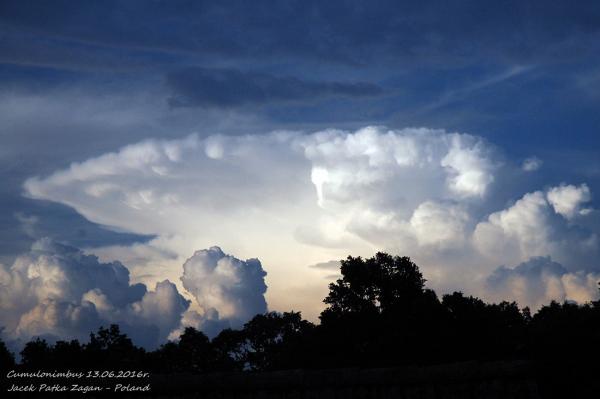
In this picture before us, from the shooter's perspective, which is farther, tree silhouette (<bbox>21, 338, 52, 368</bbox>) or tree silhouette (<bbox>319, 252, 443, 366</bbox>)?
tree silhouette (<bbox>21, 338, 52, 368</bbox>)

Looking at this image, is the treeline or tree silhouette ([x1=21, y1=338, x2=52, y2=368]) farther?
tree silhouette ([x1=21, y1=338, x2=52, y2=368])

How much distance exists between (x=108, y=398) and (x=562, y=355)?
384 inches

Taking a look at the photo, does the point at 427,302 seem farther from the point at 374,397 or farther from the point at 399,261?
the point at 374,397

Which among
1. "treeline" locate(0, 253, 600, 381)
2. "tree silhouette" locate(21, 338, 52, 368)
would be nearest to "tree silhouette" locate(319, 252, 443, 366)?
"treeline" locate(0, 253, 600, 381)

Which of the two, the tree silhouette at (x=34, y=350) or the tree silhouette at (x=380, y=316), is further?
the tree silhouette at (x=34, y=350)

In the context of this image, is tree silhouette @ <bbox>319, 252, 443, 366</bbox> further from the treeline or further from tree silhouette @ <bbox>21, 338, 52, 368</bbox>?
tree silhouette @ <bbox>21, 338, 52, 368</bbox>

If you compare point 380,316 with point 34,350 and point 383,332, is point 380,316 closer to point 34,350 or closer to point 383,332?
point 383,332

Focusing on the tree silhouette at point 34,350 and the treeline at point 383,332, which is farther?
the tree silhouette at point 34,350

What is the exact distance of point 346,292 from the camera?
5641cm

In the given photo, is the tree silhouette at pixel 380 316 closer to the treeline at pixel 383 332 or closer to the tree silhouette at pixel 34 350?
the treeline at pixel 383 332

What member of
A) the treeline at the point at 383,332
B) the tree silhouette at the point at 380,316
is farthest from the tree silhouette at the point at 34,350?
the tree silhouette at the point at 380,316

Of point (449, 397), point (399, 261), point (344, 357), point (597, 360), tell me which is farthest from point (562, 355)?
point (399, 261)

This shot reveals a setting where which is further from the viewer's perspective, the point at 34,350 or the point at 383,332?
the point at 34,350

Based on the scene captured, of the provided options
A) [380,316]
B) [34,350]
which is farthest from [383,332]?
[34,350]
